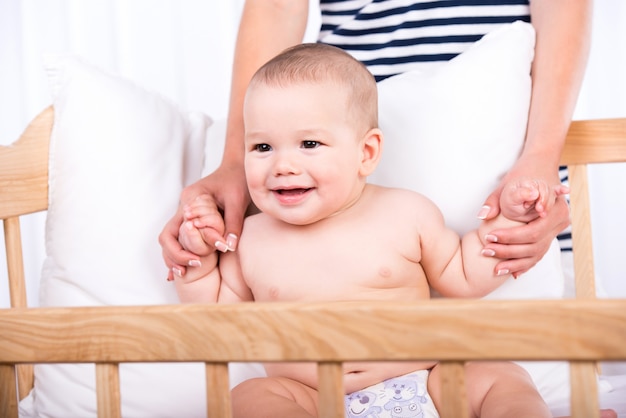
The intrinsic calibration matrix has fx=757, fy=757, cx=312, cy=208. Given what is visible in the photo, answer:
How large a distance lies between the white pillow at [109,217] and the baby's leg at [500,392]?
1.13ft

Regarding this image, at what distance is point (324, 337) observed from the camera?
1.90 ft

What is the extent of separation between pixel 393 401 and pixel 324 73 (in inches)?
16.6

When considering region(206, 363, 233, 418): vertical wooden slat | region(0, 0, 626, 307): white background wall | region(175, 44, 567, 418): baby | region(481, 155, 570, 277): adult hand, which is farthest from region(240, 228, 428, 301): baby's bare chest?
region(0, 0, 626, 307): white background wall

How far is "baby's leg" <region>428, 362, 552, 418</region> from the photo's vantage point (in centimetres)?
84

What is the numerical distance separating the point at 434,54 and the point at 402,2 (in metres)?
0.12

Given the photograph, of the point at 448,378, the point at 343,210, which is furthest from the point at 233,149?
the point at 448,378

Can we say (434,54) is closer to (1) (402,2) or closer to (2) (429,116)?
(1) (402,2)

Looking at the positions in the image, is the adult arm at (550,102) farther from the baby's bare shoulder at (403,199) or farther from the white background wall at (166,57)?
the white background wall at (166,57)

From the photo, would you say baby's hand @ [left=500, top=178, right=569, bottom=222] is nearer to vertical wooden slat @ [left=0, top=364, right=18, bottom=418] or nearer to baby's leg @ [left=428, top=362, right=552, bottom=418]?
baby's leg @ [left=428, top=362, right=552, bottom=418]

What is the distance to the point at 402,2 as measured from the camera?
1369mm

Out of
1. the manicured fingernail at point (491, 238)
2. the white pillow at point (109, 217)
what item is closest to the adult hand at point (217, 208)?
the white pillow at point (109, 217)

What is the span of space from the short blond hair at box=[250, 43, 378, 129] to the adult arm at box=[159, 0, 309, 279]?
0.20m

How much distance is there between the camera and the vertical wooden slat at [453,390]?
57 centimetres

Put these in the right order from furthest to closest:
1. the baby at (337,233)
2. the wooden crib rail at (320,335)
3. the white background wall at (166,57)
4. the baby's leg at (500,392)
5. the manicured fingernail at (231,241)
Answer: the white background wall at (166,57)
the manicured fingernail at (231,241)
the baby at (337,233)
the baby's leg at (500,392)
the wooden crib rail at (320,335)
